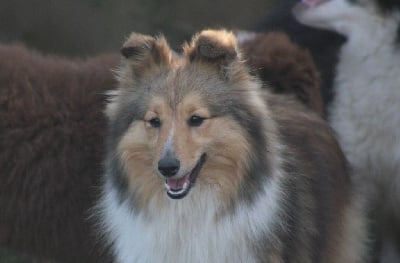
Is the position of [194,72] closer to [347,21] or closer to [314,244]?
[314,244]

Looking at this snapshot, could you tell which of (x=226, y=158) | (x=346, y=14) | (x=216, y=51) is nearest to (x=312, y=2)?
(x=346, y=14)

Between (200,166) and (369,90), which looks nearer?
(200,166)

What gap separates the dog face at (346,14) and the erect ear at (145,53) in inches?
56.8

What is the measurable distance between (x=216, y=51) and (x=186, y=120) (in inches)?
14.2

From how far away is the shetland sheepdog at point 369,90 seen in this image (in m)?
5.16

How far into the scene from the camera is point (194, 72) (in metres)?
4.20

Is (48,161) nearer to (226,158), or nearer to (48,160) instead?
(48,160)

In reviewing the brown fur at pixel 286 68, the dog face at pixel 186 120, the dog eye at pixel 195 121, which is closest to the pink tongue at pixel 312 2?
the brown fur at pixel 286 68

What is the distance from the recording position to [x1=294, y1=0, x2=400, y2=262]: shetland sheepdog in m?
5.16

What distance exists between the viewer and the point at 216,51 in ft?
13.6

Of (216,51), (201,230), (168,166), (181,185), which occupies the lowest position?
(201,230)

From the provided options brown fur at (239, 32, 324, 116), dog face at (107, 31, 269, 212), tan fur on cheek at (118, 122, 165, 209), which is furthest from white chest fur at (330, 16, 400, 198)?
tan fur on cheek at (118, 122, 165, 209)

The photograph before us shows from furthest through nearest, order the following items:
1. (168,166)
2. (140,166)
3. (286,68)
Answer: (286,68) → (140,166) → (168,166)

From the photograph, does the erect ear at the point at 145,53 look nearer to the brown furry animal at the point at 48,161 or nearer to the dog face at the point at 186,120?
the dog face at the point at 186,120
